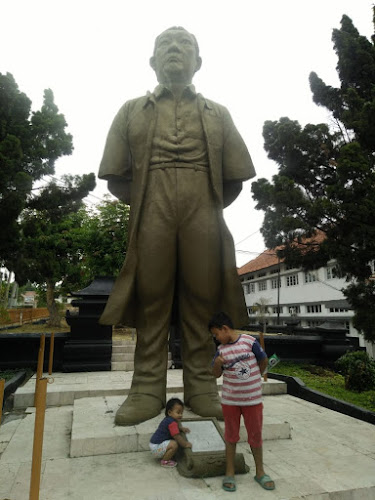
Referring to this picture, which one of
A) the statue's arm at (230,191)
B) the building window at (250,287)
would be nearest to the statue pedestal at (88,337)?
the statue's arm at (230,191)

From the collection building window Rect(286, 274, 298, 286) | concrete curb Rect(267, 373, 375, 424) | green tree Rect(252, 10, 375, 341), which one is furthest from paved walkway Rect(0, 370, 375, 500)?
building window Rect(286, 274, 298, 286)

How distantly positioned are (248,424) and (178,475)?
23.9 inches

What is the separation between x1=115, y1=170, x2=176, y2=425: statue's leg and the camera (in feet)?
11.1

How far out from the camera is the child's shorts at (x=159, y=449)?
2652mm

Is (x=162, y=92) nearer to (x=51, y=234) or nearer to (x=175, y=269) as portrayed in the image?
(x=175, y=269)

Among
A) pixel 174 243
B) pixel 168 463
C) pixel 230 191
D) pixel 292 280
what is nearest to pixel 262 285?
pixel 292 280

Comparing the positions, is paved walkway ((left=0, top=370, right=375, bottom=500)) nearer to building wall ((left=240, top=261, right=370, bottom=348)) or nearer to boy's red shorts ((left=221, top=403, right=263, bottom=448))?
boy's red shorts ((left=221, top=403, right=263, bottom=448))

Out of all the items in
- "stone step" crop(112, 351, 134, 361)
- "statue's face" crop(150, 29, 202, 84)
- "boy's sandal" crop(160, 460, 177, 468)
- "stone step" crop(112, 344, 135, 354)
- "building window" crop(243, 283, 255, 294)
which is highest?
"statue's face" crop(150, 29, 202, 84)

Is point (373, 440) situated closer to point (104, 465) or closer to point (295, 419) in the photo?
point (295, 419)

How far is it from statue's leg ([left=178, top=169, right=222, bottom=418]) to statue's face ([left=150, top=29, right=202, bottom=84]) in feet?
3.46

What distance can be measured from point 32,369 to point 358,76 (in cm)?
1056

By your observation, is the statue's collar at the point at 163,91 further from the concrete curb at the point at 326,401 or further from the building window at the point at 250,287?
the building window at the point at 250,287

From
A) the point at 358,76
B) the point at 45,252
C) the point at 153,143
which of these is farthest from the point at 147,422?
the point at 45,252

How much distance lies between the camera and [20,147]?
1001cm
